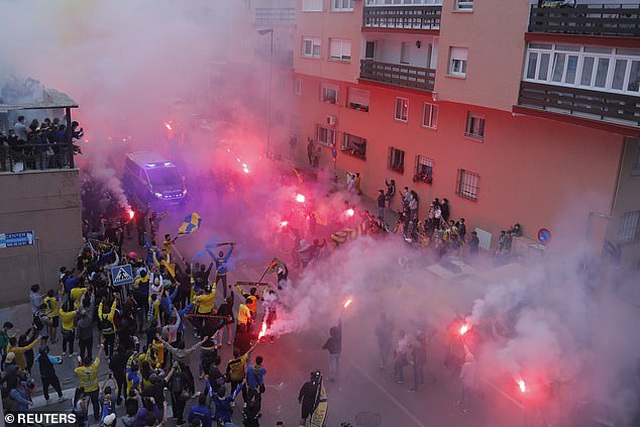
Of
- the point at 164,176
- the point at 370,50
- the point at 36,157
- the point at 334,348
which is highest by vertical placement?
the point at 370,50

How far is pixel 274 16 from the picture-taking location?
29.8 meters

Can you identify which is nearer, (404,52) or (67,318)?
(67,318)

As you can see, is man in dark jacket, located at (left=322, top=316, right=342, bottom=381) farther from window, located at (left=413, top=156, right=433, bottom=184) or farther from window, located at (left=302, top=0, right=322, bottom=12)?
window, located at (left=302, top=0, right=322, bottom=12)

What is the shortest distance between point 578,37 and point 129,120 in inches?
771

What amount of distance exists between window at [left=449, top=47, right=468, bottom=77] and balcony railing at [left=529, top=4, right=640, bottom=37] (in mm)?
2787

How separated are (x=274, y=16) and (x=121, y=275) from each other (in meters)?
20.7

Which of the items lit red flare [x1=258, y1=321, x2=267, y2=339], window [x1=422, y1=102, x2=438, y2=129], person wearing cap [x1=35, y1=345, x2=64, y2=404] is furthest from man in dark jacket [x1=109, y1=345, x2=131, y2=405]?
window [x1=422, y1=102, x2=438, y2=129]

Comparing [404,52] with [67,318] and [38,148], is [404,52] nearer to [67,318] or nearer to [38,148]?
[38,148]

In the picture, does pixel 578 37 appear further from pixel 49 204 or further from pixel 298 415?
pixel 49 204

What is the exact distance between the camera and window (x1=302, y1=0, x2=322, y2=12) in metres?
25.8

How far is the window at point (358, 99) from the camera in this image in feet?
79.9

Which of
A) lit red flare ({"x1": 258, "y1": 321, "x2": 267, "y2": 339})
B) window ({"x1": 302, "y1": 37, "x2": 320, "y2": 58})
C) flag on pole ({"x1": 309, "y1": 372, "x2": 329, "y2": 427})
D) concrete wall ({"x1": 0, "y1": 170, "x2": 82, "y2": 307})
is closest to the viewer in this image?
flag on pole ({"x1": 309, "y1": 372, "x2": 329, "y2": 427})

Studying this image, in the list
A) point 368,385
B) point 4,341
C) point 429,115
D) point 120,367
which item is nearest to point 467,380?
point 368,385

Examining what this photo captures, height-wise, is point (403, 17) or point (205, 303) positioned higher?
point (403, 17)
